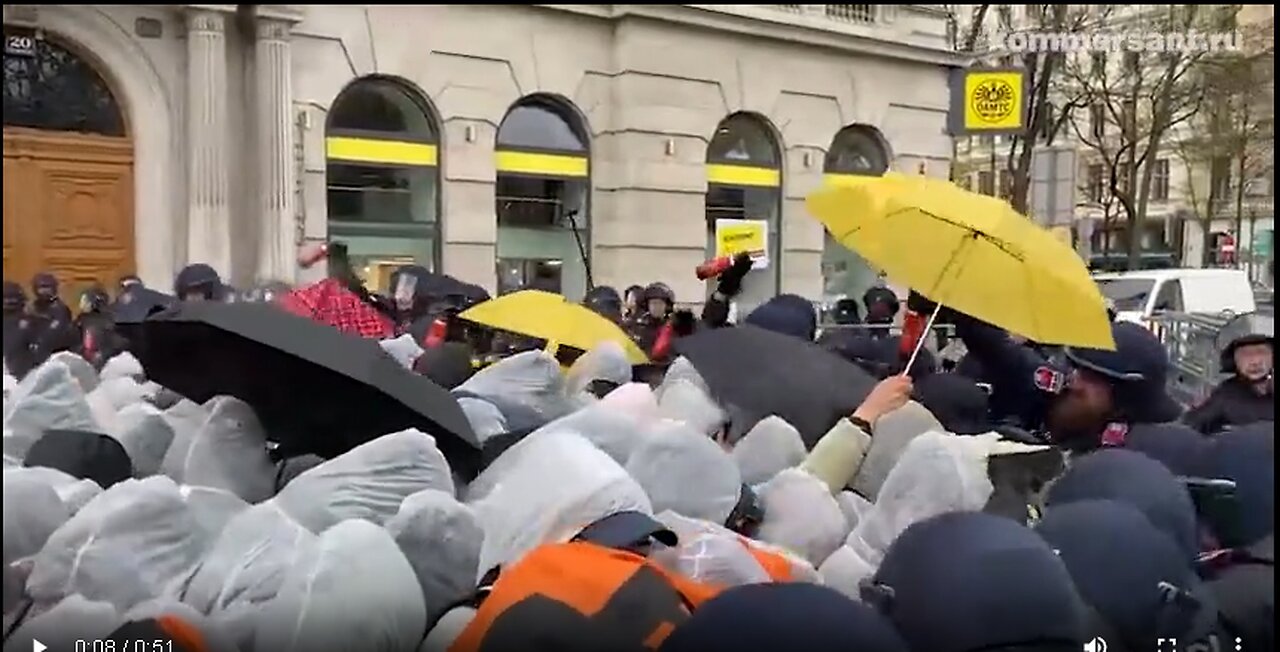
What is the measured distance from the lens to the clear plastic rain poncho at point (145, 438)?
2.95 metres

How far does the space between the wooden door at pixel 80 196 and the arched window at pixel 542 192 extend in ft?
14.9

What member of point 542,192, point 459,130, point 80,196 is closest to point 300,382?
point 80,196

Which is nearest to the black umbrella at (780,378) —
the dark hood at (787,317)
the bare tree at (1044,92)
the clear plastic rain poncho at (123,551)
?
the dark hood at (787,317)

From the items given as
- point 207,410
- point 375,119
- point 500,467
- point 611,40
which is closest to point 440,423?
point 500,467

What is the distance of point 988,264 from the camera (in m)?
4.24

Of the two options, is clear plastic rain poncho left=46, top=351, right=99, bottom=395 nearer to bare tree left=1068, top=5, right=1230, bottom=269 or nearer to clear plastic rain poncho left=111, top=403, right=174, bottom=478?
clear plastic rain poncho left=111, top=403, right=174, bottom=478

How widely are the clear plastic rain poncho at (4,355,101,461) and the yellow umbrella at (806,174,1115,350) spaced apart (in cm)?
259

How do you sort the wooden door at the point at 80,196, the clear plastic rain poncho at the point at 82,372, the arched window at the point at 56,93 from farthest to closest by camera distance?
the arched window at the point at 56,93
the wooden door at the point at 80,196
the clear plastic rain poncho at the point at 82,372

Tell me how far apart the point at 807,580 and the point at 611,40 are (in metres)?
A: 14.8

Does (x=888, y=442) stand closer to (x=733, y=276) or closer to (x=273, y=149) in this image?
(x=733, y=276)

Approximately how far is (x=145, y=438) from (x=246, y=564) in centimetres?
98

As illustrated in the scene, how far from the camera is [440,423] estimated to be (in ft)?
9.48

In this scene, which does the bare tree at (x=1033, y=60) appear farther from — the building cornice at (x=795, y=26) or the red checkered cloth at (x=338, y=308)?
the red checkered cloth at (x=338, y=308)

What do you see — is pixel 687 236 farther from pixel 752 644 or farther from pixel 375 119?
pixel 752 644
